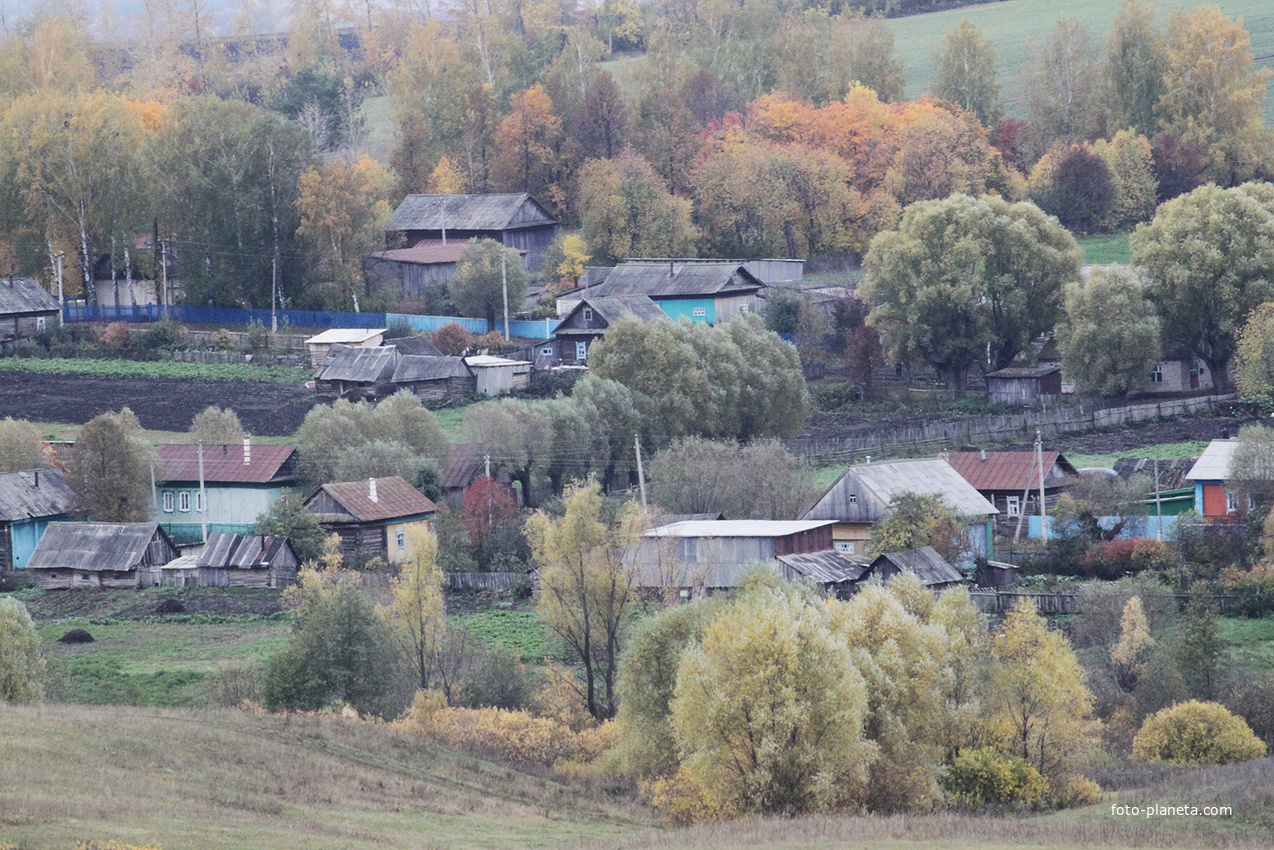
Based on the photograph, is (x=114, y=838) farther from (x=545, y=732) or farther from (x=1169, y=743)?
(x=1169, y=743)

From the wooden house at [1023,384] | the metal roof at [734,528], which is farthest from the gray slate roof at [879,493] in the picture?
the wooden house at [1023,384]

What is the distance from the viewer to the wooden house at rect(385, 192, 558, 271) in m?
84.8

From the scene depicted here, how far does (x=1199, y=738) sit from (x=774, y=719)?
824cm

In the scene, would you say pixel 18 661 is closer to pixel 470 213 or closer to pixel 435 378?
pixel 435 378

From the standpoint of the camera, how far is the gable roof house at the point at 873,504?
46000 millimetres

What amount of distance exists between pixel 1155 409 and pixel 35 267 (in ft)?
164

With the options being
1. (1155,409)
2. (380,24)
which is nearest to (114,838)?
(1155,409)

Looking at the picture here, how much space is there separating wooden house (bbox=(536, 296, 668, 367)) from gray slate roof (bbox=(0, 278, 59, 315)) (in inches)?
904

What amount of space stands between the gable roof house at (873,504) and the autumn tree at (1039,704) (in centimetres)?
1541

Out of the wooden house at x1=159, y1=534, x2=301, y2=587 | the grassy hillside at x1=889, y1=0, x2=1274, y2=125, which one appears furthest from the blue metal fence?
the grassy hillside at x1=889, y1=0, x2=1274, y2=125

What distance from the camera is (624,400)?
2188 inches

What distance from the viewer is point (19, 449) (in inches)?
2109

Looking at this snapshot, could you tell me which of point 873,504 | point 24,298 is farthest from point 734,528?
point 24,298

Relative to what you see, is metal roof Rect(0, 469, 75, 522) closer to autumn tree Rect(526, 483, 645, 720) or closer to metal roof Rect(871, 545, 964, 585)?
autumn tree Rect(526, 483, 645, 720)
